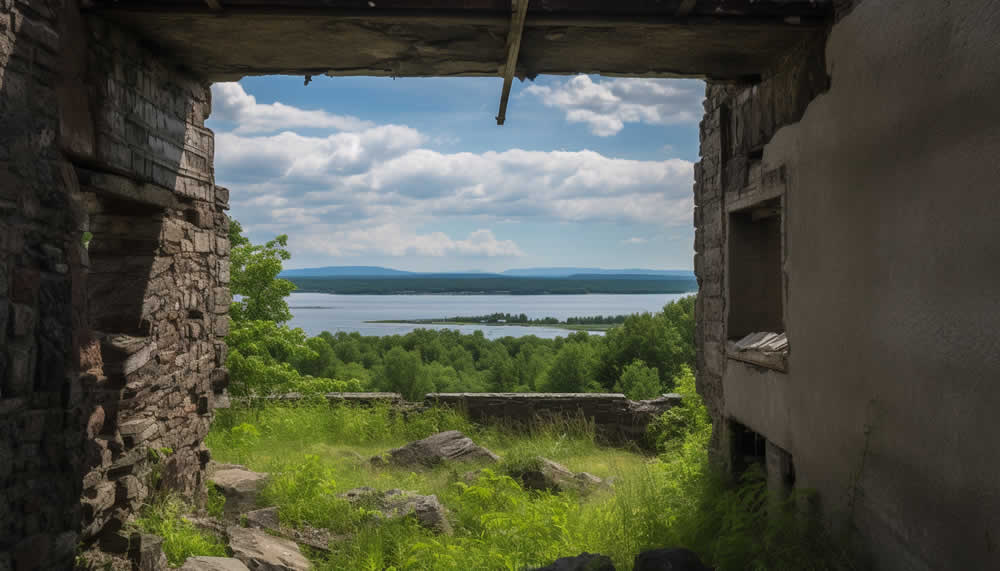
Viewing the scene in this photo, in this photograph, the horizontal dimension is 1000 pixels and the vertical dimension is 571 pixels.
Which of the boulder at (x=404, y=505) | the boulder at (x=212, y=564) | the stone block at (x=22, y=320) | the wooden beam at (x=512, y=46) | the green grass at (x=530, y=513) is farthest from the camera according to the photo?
the boulder at (x=404, y=505)

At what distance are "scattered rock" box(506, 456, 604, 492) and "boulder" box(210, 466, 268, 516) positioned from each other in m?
3.03

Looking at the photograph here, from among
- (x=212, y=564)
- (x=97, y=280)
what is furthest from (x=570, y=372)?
(x=212, y=564)

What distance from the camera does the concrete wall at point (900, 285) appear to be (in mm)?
2795

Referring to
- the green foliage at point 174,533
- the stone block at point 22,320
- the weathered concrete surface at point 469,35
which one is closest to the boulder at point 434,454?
the green foliage at point 174,533

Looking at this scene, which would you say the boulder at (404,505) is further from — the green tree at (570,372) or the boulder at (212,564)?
the green tree at (570,372)

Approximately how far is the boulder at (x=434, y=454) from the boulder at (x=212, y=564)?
440 cm

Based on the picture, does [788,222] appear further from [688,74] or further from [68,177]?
[68,177]

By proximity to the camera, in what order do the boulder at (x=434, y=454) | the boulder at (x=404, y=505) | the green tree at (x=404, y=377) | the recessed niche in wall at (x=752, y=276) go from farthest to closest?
the green tree at (x=404, y=377) < the boulder at (x=434, y=454) < the boulder at (x=404, y=505) < the recessed niche in wall at (x=752, y=276)

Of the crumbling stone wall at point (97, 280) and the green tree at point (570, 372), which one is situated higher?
the crumbling stone wall at point (97, 280)

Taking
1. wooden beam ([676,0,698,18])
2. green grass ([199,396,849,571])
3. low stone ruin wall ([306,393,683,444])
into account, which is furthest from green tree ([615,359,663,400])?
wooden beam ([676,0,698,18])

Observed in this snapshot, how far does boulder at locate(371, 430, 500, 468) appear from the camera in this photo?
372 inches

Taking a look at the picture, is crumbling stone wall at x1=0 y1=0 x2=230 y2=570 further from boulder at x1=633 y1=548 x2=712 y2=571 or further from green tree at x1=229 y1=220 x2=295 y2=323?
green tree at x1=229 y1=220 x2=295 y2=323

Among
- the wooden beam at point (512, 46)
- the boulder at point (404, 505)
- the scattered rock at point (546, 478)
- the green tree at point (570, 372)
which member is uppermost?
the wooden beam at point (512, 46)

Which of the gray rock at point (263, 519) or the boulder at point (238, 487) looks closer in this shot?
the gray rock at point (263, 519)
